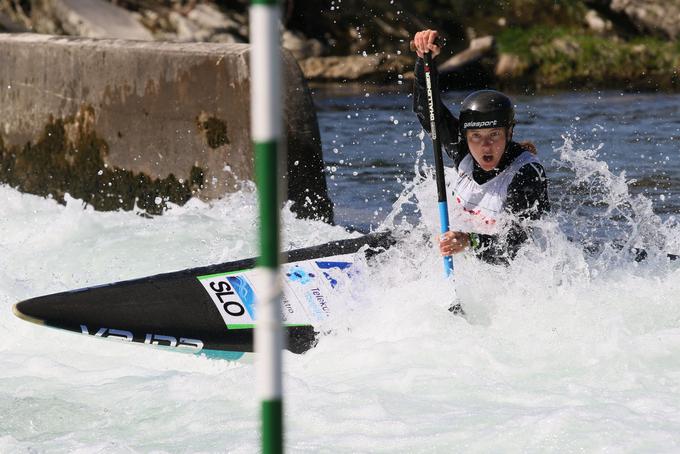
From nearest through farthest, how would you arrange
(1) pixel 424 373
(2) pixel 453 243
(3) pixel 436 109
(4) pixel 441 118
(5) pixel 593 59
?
1. (1) pixel 424 373
2. (2) pixel 453 243
3. (3) pixel 436 109
4. (4) pixel 441 118
5. (5) pixel 593 59

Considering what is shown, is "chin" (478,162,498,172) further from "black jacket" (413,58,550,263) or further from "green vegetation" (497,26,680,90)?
"green vegetation" (497,26,680,90)

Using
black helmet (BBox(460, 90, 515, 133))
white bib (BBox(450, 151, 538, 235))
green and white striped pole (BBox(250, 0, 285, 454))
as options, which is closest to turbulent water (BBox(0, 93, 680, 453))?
white bib (BBox(450, 151, 538, 235))

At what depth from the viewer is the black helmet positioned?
6066 millimetres

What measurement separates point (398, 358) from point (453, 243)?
26.1 inches

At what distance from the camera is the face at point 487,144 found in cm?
615

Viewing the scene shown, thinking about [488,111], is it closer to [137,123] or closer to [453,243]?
[453,243]

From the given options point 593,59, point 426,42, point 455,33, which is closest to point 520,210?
point 426,42

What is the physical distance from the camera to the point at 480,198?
6.39 meters

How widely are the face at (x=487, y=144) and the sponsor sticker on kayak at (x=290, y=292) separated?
93 cm

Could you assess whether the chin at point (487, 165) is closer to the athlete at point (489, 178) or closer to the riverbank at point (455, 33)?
the athlete at point (489, 178)

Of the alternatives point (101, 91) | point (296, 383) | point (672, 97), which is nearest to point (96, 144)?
point (101, 91)

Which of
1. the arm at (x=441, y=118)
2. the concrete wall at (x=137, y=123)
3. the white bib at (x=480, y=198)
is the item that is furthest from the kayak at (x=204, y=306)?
the concrete wall at (x=137, y=123)

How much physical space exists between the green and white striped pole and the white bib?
3.91 metres

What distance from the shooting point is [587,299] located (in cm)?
612
